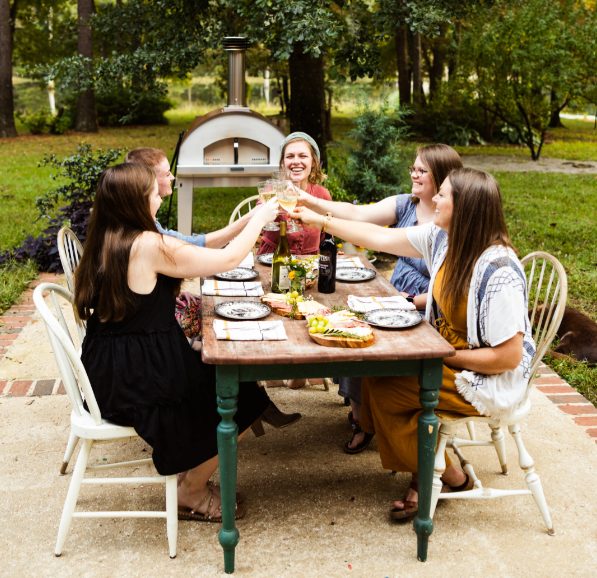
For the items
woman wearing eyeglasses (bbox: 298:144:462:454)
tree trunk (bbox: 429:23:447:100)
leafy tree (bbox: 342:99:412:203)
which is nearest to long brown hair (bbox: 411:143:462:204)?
woman wearing eyeglasses (bbox: 298:144:462:454)

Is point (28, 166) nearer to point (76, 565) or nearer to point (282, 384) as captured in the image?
point (282, 384)

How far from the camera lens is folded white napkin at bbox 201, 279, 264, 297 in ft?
9.23

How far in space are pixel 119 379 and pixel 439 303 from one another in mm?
1327

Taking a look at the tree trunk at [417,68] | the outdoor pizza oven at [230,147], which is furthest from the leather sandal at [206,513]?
the tree trunk at [417,68]

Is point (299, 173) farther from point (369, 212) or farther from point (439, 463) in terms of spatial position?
point (439, 463)

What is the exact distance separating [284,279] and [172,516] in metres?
1.12

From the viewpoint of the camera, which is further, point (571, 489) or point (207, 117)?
point (207, 117)

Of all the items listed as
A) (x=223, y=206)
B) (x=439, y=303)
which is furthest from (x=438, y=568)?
(x=223, y=206)

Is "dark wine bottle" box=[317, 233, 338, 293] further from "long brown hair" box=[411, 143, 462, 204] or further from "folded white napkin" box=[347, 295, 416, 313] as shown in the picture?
"long brown hair" box=[411, 143, 462, 204]

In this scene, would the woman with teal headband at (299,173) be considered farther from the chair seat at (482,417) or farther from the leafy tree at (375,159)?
the leafy tree at (375,159)

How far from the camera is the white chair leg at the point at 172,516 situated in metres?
2.33

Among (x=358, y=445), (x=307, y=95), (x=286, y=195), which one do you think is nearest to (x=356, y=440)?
(x=358, y=445)

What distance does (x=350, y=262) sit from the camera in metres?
3.44

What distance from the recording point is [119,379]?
92.5 inches
